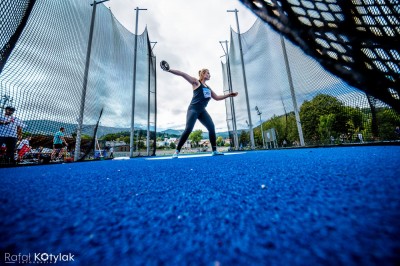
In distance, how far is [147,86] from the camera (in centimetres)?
948

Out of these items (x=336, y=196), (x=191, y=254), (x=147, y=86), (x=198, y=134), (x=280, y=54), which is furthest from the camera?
(x=198, y=134)

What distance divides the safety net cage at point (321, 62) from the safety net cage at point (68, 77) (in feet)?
11.6

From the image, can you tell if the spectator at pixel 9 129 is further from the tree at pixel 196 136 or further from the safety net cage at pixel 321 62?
the tree at pixel 196 136

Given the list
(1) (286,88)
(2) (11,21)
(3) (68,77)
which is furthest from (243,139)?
(2) (11,21)

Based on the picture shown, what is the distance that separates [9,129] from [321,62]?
18.2 feet

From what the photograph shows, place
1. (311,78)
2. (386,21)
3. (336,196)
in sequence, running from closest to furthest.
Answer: (336,196) → (386,21) → (311,78)

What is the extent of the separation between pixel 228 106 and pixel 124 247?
37.8 ft

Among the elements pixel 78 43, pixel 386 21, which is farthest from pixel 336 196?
pixel 78 43

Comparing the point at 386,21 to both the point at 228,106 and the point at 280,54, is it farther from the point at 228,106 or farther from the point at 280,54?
the point at 228,106

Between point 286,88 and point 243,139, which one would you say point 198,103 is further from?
point 243,139

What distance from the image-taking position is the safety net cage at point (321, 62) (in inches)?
38.5

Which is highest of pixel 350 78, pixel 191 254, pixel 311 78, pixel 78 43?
pixel 78 43

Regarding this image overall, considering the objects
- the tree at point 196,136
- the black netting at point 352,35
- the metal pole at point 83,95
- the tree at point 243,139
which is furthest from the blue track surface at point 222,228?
the tree at point 196,136

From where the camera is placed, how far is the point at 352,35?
3.39 ft
